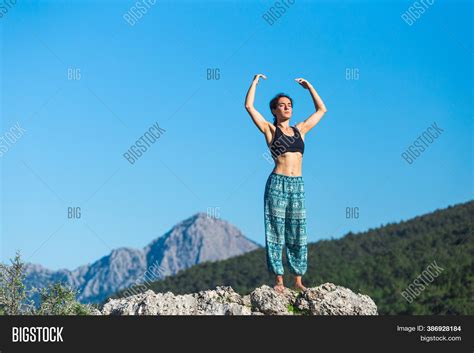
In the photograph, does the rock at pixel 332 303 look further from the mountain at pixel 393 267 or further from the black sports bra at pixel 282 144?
the mountain at pixel 393 267

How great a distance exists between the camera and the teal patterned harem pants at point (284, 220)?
639 inches

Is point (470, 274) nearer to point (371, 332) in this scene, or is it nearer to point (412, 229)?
point (412, 229)

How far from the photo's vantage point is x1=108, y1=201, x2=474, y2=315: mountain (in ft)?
152

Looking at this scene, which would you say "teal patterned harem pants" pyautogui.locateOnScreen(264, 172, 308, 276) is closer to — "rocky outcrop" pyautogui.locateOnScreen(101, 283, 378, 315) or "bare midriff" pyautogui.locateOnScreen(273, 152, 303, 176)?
"bare midriff" pyautogui.locateOnScreen(273, 152, 303, 176)

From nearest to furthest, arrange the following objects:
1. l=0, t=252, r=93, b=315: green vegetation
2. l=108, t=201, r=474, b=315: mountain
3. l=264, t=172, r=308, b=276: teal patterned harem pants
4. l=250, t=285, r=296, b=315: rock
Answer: l=250, t=285, r=296, b=315: rock → l=264, t=172, r=308, b=276: teal patterned harem pants → l=0, t=252, r=93, b=315: green vegetation → l=108, t=201, r=474, b=315: mountain

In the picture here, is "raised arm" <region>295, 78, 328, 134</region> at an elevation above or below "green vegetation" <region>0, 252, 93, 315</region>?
above

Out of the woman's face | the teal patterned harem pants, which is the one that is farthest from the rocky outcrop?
the woman's face

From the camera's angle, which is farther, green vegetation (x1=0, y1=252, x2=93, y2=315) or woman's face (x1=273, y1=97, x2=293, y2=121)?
green vegetation (x1=0, y1=252, x2=93, y2=315)

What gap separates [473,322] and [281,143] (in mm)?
4982

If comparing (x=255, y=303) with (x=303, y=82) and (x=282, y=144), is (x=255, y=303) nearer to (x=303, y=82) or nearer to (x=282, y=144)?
(x=282, y=144)

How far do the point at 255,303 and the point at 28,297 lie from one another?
5.21m

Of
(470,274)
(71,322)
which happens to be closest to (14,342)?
(71,322)

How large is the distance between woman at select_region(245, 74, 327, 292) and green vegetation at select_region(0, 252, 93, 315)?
13.5ft

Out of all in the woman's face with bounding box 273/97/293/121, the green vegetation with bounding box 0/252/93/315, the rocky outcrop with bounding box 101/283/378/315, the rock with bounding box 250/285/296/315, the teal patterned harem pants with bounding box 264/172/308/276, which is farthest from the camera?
the green vegetation with bounding box 0/252/93/315
